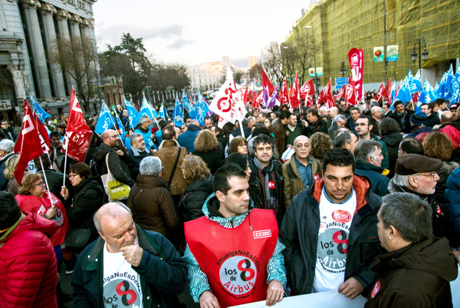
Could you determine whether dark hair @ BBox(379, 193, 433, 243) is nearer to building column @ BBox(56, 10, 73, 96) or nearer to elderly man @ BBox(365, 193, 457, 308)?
elderly man @ BBox(365, 193, 457, 308)

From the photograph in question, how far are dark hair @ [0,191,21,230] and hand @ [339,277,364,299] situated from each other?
2.60m

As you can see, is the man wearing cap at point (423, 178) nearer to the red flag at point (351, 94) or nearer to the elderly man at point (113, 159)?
the elderly man at point (113, 159)

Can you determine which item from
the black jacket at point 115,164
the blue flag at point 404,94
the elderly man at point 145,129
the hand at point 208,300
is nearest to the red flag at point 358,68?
the blue flag at point 404,94

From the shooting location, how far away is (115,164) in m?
4.88

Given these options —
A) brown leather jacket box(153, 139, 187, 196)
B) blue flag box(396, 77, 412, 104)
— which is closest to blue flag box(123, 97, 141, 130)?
brown leather jacket box(153, 139, 187, 196)

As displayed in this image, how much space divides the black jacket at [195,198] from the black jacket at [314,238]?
1.45 meters

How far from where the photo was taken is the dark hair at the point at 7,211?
2354 mm

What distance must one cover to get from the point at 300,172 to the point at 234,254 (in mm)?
1978

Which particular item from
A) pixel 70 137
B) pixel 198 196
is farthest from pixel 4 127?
pixel 198 196

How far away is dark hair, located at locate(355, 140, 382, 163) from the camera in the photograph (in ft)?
11.2

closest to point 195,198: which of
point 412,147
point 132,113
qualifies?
point 412,147

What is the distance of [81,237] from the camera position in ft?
13.2

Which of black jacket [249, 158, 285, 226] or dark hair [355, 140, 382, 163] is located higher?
dark hair [355, 140, 382, 163]

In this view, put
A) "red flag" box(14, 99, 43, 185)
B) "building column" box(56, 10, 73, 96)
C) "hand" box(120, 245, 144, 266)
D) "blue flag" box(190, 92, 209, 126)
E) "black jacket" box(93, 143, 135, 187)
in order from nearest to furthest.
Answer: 1. "hand" box(120, 245, 144, 266)
2. "red flag" box(14, 99, 43, 185)
3. "black jacket" box(93, 143, 135, 187)
4. "blue flag" box(190, 92, 209, 126)
5. "building column" box(56, 10, 73, 96)
